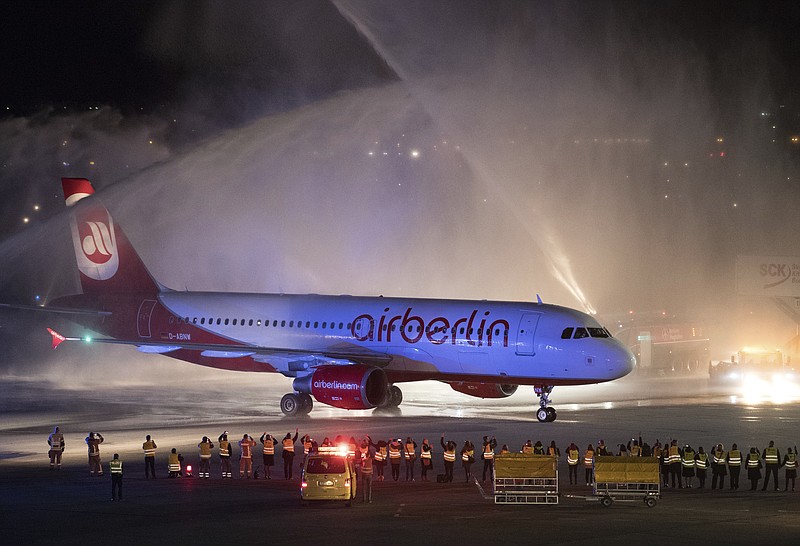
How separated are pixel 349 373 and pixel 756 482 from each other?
705 inches

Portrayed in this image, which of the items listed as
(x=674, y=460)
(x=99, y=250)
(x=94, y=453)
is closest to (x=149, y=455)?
(x=94, y=453)

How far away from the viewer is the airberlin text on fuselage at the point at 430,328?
43.2 m

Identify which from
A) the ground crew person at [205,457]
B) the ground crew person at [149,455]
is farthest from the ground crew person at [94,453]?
the ground crew person at [205,457]

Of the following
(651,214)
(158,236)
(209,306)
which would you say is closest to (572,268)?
(651,214)

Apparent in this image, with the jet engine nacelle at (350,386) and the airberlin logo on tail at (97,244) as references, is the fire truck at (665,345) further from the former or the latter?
the airberlin logo on tail at (97,244)

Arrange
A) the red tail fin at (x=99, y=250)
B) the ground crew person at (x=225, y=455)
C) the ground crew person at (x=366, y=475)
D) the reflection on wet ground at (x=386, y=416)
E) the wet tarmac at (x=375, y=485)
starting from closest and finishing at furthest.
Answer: the wet tarmac at (x=375, y=485) → the ground crew person at (x=366, y=475) → the ground crew person at (x=225, y=455) → the reflection on wet ground at (x=386, y=416) → the red tail fin at (x=99, y=250)

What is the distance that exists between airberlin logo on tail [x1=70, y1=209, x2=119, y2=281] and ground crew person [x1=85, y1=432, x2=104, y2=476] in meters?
23.8

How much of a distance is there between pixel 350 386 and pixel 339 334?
16.1 ft

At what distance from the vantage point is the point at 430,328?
44.6 m

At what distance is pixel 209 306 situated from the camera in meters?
50.2

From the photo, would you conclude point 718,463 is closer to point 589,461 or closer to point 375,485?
point 589,461

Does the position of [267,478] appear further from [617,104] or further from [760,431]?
[617,104]

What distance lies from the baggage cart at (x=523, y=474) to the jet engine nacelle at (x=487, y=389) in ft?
65.1

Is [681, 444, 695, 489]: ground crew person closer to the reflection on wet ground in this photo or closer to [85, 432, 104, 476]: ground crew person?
the reflection on wet ground
